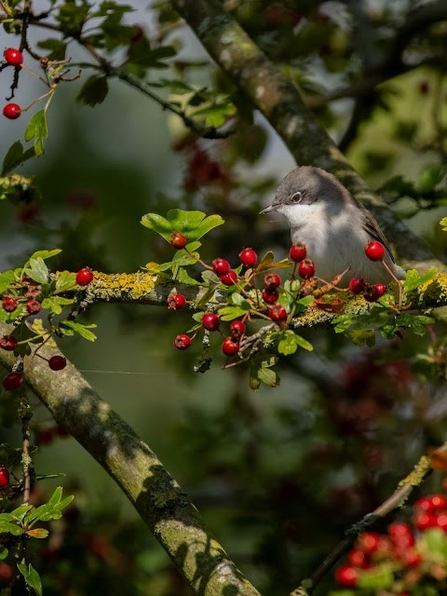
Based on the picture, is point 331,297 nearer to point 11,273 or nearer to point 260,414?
point 11,273

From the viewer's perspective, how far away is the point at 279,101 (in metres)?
5.48

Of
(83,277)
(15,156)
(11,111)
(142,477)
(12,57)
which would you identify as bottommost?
(142,477)

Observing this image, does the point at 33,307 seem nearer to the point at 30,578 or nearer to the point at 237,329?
the point at 237,329

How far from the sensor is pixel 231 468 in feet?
22.6

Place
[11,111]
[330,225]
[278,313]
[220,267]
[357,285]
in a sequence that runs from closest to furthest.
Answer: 1. [278,313]
2. [220,267]
3. [357,285]
4. [11,111]
5. [330,225]

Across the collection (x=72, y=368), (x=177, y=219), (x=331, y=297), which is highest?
(x=177, y=219)

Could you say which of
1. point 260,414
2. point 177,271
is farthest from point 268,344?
point 260,414

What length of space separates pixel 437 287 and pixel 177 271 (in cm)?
97

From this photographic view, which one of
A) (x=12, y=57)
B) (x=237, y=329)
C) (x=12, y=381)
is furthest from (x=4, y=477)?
(x=12, y=57)

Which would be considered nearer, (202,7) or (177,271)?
(177,271)

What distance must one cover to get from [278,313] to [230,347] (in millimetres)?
258

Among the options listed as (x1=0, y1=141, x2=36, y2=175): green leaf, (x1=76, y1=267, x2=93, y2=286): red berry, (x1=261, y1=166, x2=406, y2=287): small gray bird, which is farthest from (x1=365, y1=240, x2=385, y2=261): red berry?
(x1=0, y1=141, x2=36, y2=175): green leaf

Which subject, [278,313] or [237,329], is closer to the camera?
[278,313]

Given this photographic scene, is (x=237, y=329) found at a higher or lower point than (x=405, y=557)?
higher
